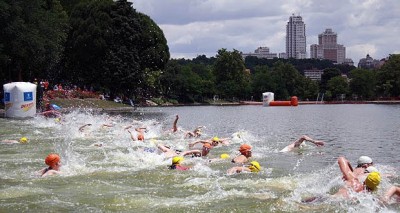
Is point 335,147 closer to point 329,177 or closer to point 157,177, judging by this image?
point 329,177

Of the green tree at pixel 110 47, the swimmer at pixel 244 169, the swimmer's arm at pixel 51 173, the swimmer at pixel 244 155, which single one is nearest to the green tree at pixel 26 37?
the green tree at pixel 110 47

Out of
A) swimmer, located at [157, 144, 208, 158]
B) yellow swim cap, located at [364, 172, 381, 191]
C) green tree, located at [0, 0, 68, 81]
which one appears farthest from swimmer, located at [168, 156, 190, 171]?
green tree, located at [0, 0, 68, 81]

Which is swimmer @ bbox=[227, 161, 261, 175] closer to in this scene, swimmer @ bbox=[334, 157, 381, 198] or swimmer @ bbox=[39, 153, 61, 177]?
swimmer @ bbox=[334, 157, 381, 198]

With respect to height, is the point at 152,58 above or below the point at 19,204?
above

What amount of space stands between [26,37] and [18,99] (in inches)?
245

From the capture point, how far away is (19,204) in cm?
1121

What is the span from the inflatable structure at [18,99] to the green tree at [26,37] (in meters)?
3.14

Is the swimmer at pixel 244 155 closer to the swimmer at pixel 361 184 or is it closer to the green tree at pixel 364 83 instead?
the swimmer at pixel 361 184

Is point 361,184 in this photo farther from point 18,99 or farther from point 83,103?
point 83,103

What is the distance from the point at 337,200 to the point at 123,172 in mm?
6814

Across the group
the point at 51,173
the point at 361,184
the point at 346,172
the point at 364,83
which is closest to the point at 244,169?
the point at 346,172

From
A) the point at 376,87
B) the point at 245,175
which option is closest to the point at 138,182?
the point at 245,175

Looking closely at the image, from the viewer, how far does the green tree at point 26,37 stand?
4125cm

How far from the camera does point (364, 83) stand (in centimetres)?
12731
